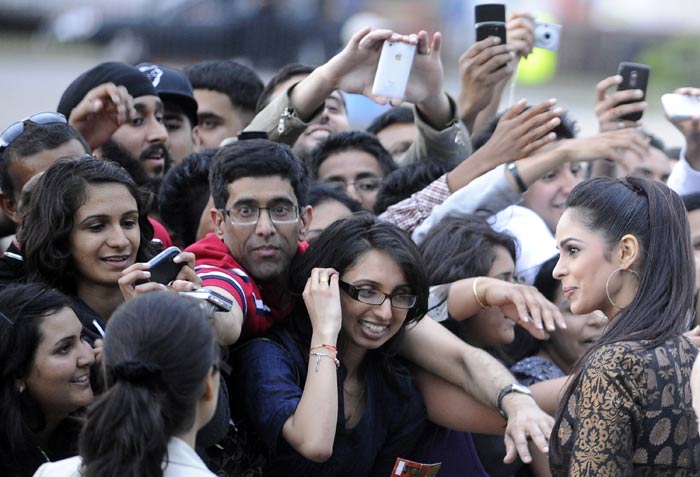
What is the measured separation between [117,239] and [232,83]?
2.28 meters

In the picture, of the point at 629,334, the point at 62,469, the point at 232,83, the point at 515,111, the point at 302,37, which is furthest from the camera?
the point at 302,37

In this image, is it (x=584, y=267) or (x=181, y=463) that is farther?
(x=584, y=267)

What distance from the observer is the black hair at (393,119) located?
6.11 metres

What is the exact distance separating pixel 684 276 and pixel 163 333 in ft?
4.48

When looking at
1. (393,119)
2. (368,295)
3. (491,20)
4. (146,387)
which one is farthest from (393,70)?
(146,387)

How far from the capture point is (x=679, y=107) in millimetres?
4543

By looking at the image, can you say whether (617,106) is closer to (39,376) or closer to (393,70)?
(393,70)

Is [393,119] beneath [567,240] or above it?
beneath

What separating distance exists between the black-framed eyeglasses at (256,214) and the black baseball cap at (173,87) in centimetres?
145

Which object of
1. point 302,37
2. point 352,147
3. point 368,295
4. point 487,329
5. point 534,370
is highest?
point 368,295

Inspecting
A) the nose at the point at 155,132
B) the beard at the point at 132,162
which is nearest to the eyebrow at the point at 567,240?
the beard at the point at 132,162

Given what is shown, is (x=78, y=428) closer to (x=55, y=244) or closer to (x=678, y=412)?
(x=55, y=244)

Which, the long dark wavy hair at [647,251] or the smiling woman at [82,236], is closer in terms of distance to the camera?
the long dark wavy hair at [647,251]

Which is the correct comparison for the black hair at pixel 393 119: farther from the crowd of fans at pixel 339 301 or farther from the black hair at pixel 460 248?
the black hair at pixel 460 248
